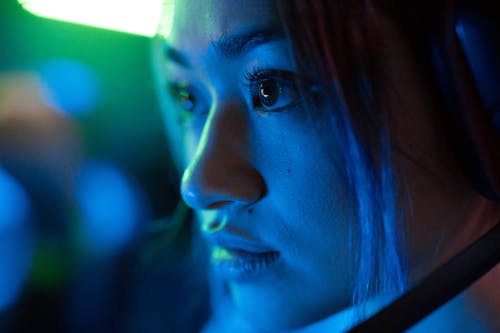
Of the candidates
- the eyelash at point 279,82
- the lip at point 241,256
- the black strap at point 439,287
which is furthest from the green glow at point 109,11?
the black strap at point 439,287

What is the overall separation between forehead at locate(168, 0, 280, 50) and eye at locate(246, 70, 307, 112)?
55 mm

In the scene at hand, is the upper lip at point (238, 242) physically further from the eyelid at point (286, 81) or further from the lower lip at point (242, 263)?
the eyelid at point (286, 81)

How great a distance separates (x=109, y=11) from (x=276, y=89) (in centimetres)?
31

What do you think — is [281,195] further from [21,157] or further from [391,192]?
[21,157]

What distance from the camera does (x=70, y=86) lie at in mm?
1019

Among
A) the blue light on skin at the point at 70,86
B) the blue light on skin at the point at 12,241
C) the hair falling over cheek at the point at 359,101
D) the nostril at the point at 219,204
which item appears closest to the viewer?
the hair falling over cheek at the point at 359,101

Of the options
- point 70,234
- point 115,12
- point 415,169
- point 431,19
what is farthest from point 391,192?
point 70,234

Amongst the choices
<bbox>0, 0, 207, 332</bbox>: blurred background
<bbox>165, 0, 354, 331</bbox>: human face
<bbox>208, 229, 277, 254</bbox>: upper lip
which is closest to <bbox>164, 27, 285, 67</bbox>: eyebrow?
<bbox>165, 0, 354, 331</bbox>: human face

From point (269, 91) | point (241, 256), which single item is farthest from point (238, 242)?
point (269, 91)

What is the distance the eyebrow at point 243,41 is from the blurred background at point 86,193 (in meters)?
0.47

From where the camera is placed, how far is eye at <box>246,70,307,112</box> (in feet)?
1.90

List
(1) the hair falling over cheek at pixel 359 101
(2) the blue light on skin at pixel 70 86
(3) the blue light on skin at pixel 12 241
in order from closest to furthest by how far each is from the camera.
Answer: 1. (1) the hair falling over cheek at pixel 359 101
2. (3) the blue light on skin at pixel 12 241
3. (2) the blue light on skin at pixel 70 86

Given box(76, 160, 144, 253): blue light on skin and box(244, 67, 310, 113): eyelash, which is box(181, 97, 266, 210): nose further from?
box(76, 160, 144, 253): blue light on skin

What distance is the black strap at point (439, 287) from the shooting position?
54 centimetres
